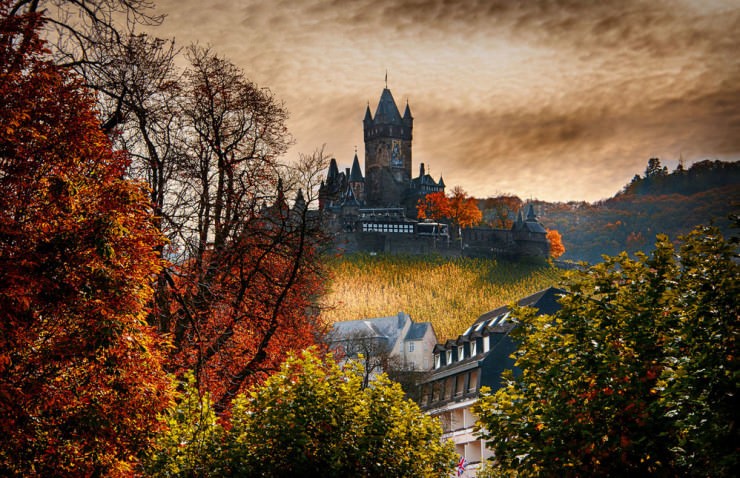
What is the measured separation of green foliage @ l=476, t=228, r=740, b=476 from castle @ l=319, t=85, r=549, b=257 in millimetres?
84859

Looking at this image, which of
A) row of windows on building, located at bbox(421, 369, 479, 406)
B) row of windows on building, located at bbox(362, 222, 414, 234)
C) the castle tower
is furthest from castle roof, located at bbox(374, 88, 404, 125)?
row of windows on building, located at bbox(421, 369, 479, 406)

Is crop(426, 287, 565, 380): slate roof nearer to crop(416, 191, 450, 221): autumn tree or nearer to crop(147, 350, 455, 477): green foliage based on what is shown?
crop(147, 350, 455, 477): green foliage

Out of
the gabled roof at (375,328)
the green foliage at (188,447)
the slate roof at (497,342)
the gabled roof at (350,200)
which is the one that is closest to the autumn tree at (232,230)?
the green foliage at (188,447)

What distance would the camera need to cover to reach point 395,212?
139000 millimetres

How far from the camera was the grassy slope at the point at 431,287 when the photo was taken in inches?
3292

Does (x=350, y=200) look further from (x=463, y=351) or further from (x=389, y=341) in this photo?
(x=463, y=351)

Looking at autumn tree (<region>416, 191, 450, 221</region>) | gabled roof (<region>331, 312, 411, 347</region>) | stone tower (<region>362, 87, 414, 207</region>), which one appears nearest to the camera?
gabled roof (<region>331, 312, 411, 347</region>)

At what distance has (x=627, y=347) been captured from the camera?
1767 centimetres

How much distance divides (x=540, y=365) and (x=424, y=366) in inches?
2237

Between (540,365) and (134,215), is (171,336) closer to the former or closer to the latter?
(134,215)

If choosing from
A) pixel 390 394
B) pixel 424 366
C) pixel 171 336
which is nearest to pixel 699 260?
pixel 390 394

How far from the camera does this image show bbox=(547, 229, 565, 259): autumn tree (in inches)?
5155

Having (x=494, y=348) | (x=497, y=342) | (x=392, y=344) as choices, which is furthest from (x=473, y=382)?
(x=392, y=344)

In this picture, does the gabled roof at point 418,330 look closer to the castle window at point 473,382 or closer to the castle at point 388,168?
the castle window at point 473,382
